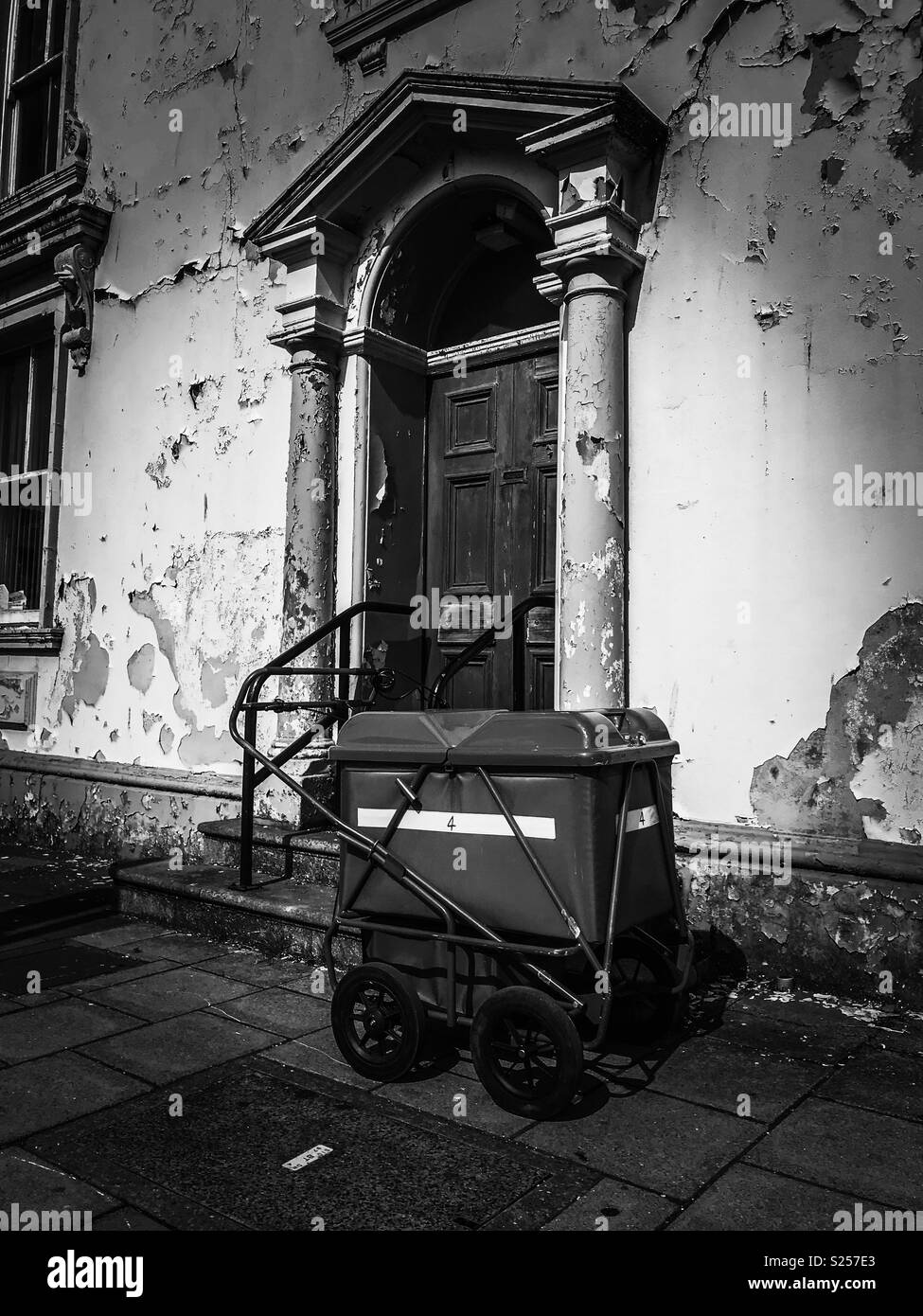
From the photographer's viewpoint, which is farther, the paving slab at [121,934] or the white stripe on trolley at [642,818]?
the paving slab at [121,934]

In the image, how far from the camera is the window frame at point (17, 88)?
7551mm

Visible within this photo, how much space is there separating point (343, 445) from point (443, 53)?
208cm

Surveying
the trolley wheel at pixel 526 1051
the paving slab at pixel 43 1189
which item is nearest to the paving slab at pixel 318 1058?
the trolley wheel at pixel 526 1051

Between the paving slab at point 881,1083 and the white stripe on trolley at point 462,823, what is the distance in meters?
1.10

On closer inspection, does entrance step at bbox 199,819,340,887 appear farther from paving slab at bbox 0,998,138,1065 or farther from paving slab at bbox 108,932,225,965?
paving slab at bbox 0,998,138,1065

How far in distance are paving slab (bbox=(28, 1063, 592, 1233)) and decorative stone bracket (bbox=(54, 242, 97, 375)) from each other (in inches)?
229

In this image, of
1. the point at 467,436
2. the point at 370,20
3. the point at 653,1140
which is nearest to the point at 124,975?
the point at 653,1140

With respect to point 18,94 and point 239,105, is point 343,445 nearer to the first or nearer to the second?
point 239,105

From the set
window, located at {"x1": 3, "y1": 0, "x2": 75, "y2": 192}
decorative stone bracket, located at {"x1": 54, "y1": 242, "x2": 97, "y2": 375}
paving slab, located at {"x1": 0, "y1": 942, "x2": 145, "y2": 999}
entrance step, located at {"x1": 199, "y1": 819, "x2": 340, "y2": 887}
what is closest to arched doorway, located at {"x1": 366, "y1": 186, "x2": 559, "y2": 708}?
entrance step, located at {"x1": 199, "y1": 819, "x2": 340, "y2": 887}

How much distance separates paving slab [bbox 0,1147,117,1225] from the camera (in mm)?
2232

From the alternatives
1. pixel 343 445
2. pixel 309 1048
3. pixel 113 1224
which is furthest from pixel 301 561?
pixel 113 1224

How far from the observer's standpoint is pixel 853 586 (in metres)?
3.79

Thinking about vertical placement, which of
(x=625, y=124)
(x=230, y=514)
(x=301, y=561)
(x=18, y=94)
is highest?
(x=18, y=94)

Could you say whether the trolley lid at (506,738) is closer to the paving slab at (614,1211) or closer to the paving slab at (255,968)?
the paving slab at (614,1211)
